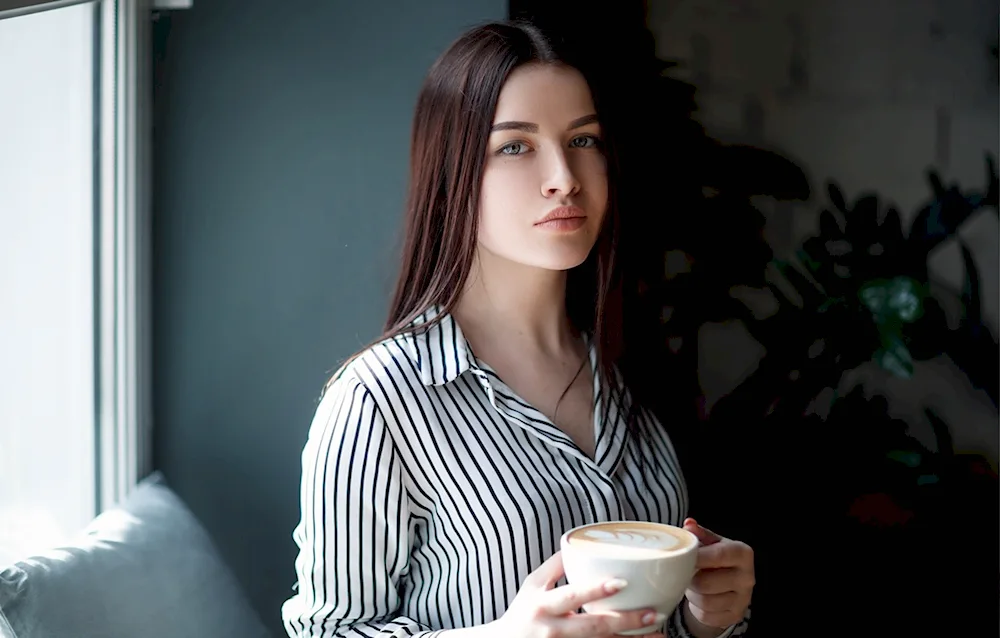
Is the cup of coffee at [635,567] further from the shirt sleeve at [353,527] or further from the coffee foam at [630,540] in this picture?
the shirt sleeve at [353,527]

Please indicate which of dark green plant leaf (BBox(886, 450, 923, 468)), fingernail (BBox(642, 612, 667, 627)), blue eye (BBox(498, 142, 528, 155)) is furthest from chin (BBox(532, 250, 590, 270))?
dark green plant leaf (BBox(886, 450, 923, 468))

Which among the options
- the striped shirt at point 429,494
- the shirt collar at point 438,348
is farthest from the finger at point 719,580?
the shirt collar at point 438,348

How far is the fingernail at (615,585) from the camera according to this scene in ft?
2.95

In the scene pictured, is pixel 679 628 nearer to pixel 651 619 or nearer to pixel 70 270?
pixel 651 619

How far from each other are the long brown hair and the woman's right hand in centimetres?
41

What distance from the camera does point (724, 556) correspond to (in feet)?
3.69

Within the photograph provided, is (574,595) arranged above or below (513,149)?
below

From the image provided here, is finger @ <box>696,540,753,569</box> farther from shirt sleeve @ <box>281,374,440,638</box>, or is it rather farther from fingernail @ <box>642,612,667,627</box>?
shirt sleeve @ <box>281,374,440,638</box>

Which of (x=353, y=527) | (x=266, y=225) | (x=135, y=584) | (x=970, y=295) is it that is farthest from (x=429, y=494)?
(x=970, y=295)

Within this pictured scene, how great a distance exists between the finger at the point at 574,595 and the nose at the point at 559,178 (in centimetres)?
51

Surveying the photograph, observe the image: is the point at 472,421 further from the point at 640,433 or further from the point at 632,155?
the point at 632,155

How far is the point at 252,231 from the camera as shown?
1.72m

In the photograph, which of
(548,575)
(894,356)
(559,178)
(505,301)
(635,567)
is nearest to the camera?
(635,567)

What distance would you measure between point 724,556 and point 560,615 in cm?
26
